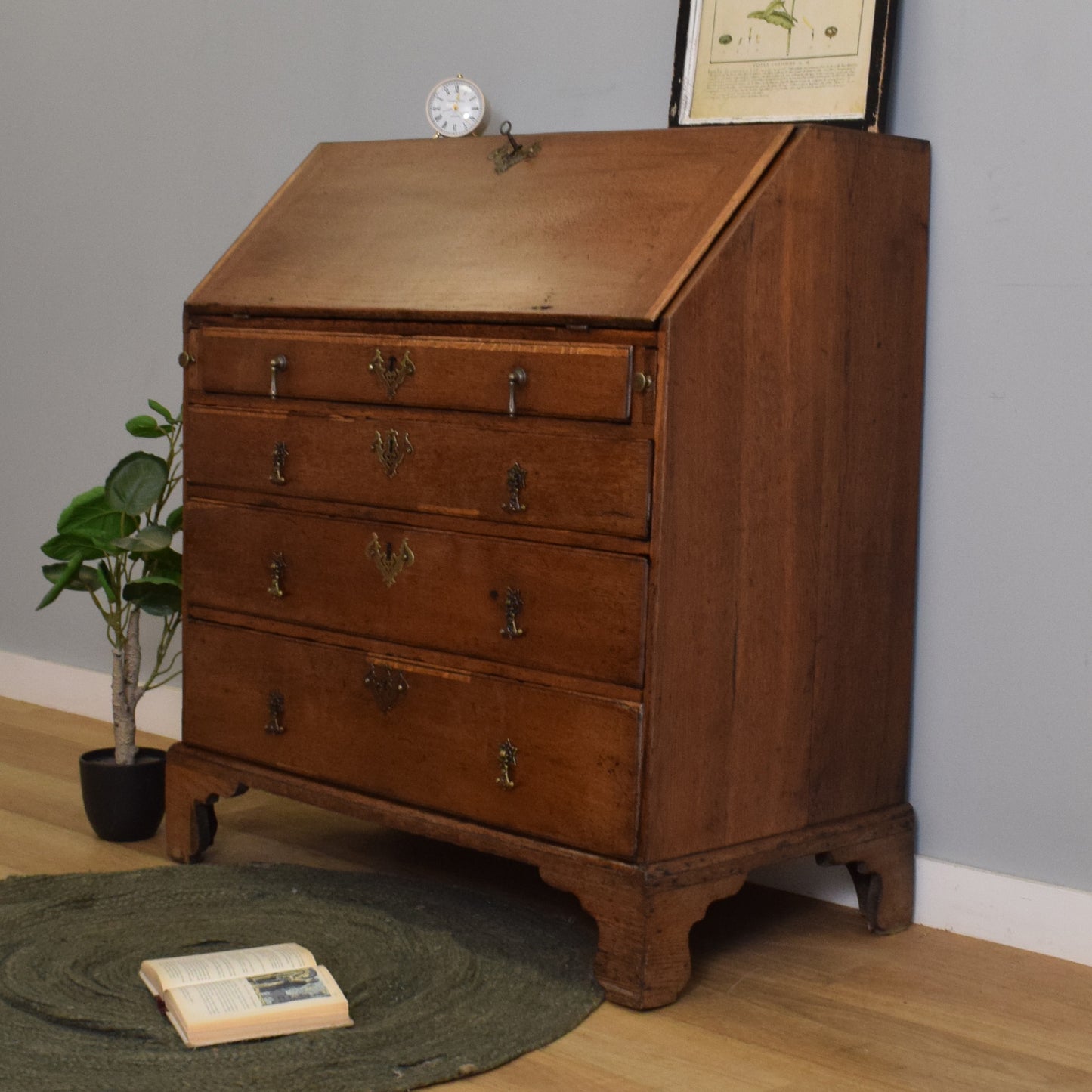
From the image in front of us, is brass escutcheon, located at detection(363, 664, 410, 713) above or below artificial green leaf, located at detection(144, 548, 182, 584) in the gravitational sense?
below

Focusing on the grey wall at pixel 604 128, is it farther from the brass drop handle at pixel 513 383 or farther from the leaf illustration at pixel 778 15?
the brass drop handle at pixel 513 383

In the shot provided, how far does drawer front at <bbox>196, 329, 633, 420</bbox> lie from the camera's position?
7.42 feet

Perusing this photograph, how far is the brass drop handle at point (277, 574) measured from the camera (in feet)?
8.87

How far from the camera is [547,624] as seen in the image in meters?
2.35

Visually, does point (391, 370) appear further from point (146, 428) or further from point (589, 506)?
point (146, 428)

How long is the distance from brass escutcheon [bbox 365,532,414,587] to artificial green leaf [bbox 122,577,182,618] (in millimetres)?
633

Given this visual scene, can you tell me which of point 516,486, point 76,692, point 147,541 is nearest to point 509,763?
point 516,486

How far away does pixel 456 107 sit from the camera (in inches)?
122

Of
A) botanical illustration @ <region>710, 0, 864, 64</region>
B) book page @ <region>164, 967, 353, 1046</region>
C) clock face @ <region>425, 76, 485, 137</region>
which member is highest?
botanical illustration @ <region>710, 0, 864, 64</region>

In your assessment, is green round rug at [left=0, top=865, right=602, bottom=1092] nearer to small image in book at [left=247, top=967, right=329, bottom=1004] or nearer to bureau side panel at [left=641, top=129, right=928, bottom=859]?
small image in book at [left=247, top=967, right=329, bottom=1004]

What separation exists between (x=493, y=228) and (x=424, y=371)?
25 centimetres

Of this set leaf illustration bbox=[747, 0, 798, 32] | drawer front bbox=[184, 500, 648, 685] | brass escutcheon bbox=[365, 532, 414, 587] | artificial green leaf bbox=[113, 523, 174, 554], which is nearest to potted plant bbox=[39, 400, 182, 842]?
artificial green leaf bbox=[113, 523, 174, 554]

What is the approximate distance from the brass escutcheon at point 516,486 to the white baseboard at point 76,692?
64.7 inches

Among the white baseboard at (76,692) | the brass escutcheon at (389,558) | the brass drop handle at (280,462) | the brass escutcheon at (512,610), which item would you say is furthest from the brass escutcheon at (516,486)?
the white baseboard at (76,692)
